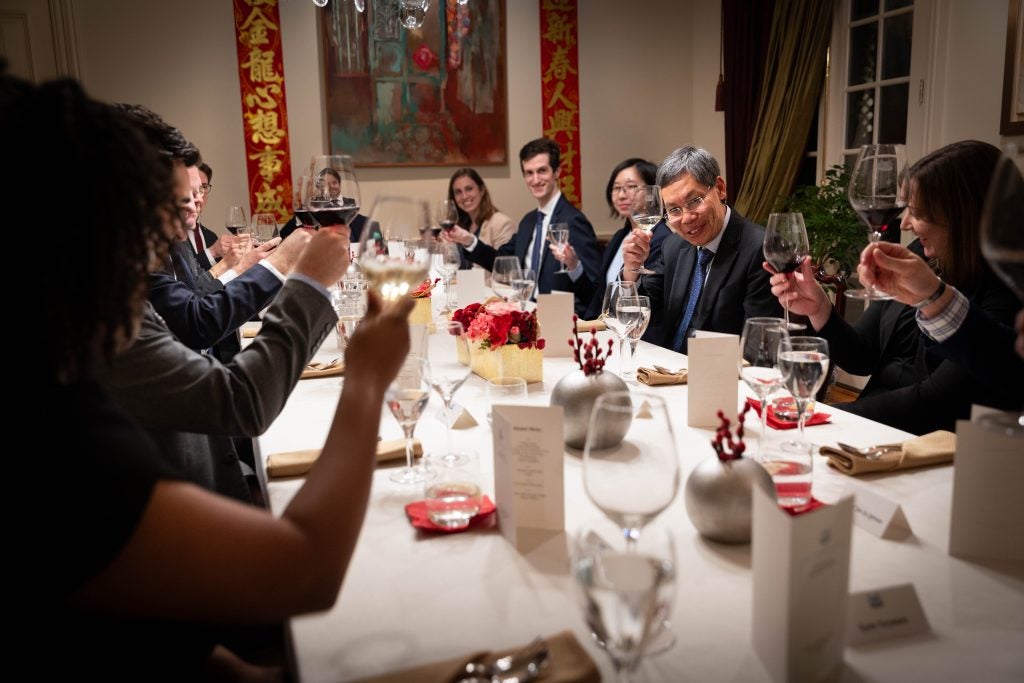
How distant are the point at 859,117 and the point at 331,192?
4.03 metres

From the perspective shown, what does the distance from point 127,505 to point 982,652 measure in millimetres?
877

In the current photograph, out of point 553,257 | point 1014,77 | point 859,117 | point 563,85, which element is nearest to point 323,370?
point 553,257

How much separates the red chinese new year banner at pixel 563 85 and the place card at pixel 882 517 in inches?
200

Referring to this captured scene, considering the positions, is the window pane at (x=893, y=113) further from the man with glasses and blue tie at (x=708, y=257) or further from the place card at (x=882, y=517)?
the place card at (x=882, y=517)

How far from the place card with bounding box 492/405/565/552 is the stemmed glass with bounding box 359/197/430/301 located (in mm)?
232

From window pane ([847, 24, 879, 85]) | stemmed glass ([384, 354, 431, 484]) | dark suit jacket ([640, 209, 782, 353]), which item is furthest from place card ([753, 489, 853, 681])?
window pane ([847, 24, 879, 85])

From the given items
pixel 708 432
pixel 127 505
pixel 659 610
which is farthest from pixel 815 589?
pixel 708 432

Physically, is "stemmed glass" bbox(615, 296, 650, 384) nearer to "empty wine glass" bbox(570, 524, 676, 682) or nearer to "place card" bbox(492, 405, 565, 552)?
"place card" bbox(492, 405, 565, 552)

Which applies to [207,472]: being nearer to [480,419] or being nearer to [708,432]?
[480,419]

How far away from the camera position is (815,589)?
0.80m

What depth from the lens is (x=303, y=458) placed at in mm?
1478

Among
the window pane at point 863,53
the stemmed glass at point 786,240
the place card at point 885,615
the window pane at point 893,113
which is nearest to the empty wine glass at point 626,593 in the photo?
the place card at point 885,615

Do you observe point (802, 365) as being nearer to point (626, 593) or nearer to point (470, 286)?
point (626, 593)

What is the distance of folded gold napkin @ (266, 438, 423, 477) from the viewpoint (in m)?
1.45
